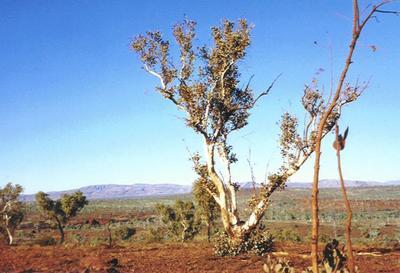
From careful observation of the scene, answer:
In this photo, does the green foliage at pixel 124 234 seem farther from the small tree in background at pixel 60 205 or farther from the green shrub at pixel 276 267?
the green shrub at pixel 276 267

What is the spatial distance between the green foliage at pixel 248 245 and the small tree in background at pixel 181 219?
30.8 metres

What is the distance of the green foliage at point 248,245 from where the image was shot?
21141mm

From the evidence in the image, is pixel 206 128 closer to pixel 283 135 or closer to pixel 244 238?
pixel 283 135

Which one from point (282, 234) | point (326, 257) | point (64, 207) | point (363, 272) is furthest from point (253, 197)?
point (64, 207)

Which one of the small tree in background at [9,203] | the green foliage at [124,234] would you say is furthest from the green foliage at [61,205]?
the green foliage at [124,234]

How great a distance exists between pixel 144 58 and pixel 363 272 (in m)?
14.8

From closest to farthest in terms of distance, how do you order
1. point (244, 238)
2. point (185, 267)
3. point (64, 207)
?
point (185, 267) < point (244, 238) < point (64, 207)

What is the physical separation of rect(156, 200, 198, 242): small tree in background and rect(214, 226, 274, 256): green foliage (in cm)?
3080

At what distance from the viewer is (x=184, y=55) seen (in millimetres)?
22453

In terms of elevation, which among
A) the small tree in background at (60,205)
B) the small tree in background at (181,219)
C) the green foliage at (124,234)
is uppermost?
the small tree in background at (60,205)

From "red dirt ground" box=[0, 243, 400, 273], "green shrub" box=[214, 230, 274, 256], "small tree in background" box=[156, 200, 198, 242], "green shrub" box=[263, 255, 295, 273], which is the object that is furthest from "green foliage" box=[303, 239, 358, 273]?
"small tree in background" box=[156, 200, 198, 242]

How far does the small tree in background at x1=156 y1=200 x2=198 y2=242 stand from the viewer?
52531 mm

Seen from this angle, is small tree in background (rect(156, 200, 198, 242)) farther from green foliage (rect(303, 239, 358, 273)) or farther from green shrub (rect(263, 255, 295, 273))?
green foliage (rect(303, 239, 358, 273))

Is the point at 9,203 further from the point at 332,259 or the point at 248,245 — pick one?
the point at 332,259
